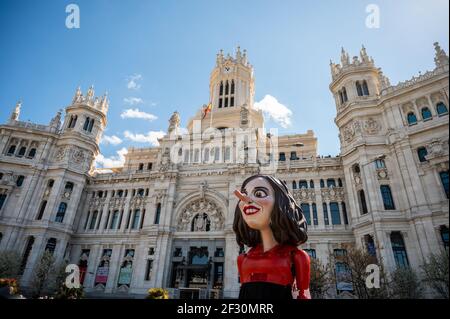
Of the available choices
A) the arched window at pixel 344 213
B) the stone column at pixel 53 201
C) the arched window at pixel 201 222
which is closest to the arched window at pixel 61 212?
the stone column at pixel 53 201

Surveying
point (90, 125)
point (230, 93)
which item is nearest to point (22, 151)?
point (90, 125)

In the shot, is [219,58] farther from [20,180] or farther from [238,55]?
[20,180]

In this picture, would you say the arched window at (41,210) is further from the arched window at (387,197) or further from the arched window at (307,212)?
the arched window at (387,197)

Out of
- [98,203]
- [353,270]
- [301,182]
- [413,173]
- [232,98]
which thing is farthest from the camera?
[232,98]

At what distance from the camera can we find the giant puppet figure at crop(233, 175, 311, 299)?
5.24 meters

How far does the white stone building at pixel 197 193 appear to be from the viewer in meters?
25.2

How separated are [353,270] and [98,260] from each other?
30.5 metres

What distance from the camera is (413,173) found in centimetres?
2361

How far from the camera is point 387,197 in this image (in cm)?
2605

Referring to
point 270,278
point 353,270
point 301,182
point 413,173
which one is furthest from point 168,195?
point 270,278

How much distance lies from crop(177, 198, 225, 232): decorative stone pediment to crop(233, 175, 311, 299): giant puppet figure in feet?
93.1

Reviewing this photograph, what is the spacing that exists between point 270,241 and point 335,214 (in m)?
28.3

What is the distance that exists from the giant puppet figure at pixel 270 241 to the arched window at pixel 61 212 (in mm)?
36789
